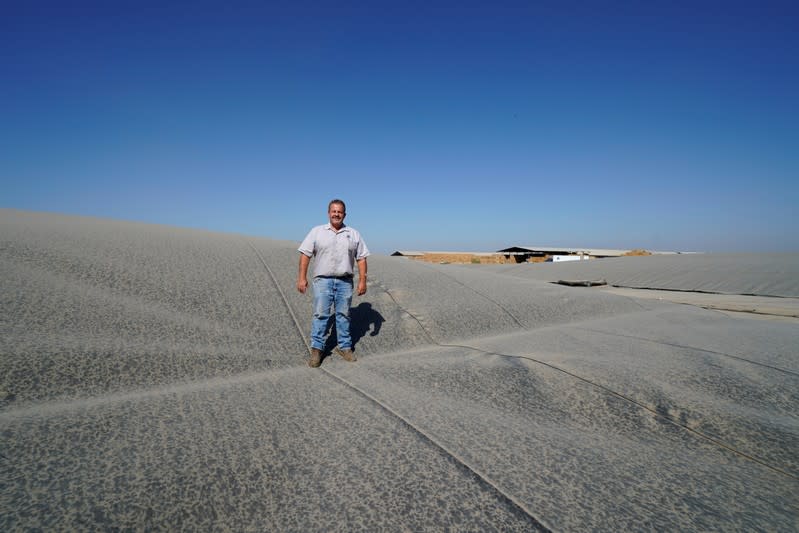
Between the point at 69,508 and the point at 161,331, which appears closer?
the point at 69,508

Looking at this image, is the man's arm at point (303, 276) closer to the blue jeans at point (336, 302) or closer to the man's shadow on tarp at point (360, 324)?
the blue jeans at point (336, 302)

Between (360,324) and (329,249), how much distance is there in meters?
0.87

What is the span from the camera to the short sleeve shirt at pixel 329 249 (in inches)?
107

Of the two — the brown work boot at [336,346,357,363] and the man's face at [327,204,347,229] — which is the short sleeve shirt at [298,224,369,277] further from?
the brown work boot at [336,346,357,363]

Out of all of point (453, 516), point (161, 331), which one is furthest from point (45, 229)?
point (453, 516)

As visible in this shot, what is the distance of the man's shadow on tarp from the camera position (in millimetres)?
3035

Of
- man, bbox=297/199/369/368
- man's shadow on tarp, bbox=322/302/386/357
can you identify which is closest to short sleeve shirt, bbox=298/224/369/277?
man, bbox=297/199/369/368

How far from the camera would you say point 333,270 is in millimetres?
2721

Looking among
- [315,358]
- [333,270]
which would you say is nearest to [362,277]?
[333,270]

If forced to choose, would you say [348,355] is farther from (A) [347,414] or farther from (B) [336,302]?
(A) [347,414]

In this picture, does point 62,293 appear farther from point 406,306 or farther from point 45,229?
point 406,306

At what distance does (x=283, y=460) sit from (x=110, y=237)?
12.2 feet

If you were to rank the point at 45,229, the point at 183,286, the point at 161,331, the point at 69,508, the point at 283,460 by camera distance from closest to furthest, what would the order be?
the point at 69,508, the point at 283,460, the point at 161,331, the point at 183,286, the point at 45,229

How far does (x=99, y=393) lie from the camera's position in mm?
1850
